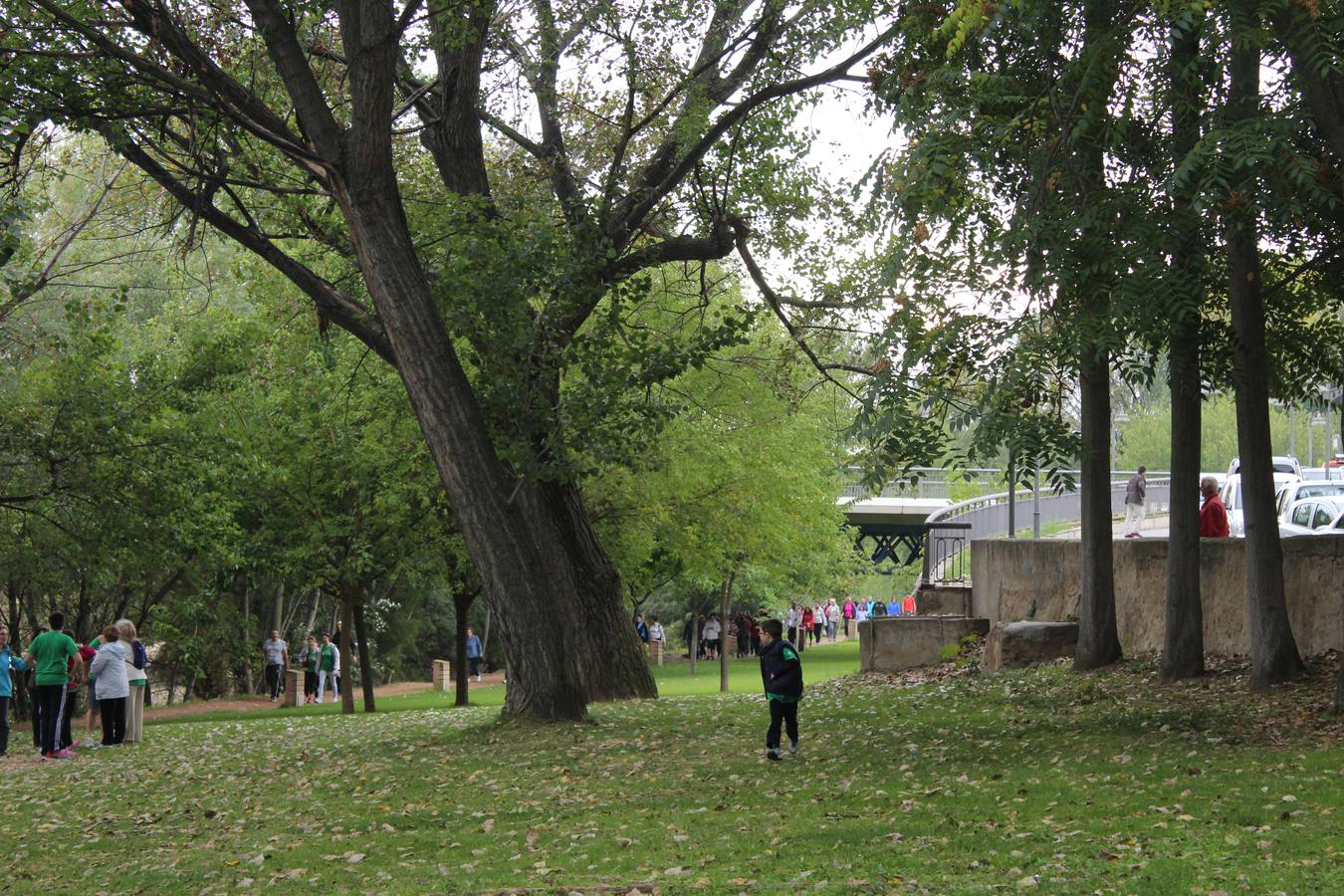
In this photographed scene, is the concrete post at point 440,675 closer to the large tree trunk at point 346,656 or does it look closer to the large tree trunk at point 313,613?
the large tree trunk at point 313,613

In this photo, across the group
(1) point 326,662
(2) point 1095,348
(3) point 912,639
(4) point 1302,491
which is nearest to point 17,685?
(1) point 326,662

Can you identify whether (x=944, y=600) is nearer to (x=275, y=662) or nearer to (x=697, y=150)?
(x=697, y=150)

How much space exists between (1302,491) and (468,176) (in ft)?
61.0

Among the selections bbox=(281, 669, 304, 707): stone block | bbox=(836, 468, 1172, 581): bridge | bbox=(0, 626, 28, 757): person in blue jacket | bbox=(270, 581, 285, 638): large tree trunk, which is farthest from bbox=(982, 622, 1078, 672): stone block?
bbox=(270, 581, 285, 638): large tree trunk

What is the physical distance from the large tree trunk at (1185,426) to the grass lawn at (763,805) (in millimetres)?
477

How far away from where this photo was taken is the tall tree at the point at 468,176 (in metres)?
13.6

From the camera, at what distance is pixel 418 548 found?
27938 mm

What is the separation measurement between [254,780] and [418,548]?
15131 millimetres

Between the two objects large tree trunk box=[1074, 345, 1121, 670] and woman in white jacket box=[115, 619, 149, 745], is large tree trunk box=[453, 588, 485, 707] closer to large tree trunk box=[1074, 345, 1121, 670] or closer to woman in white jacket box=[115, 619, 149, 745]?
woman in white jacket box=[115, 619, 149, 745]

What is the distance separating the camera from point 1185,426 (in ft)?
44.9

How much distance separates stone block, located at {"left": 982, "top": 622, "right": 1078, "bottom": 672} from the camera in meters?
17.6

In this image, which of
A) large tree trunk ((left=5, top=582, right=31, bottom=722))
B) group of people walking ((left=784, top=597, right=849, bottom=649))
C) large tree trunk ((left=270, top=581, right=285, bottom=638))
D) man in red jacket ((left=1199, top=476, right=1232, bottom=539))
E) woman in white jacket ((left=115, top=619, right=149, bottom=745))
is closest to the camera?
woman in white jacket ((left=115, top=619, right=149, bottom=745))

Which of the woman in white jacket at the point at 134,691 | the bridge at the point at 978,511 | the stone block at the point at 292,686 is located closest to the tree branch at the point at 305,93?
the bridge at the point at 978,511

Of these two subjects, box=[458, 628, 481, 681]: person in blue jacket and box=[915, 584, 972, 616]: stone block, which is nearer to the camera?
box=[915, 584, 972, 616]: stone block
